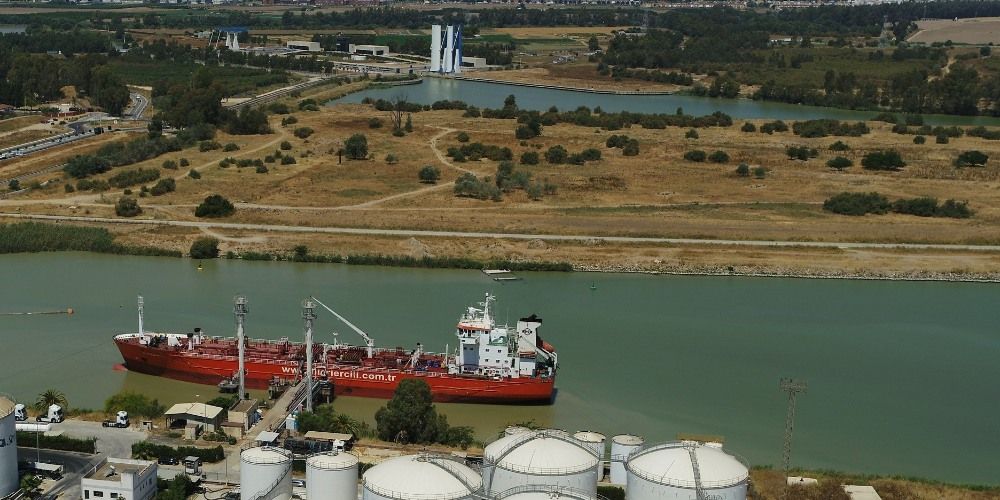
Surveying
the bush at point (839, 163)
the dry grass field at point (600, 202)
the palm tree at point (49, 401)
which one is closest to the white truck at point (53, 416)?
A: the palm tree at point (49, 401)

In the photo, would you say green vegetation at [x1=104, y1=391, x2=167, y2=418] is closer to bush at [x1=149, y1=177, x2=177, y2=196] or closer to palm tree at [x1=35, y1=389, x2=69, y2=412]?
palm tree at [x1=35, y1=389, x2=69, y2=412]

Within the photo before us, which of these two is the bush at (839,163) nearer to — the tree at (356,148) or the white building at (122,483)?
the tree at (356,148)

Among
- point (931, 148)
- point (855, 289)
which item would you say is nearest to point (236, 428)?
point (855, 289)

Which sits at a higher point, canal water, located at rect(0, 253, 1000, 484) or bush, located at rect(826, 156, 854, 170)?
bush, located at rect(826, 156, 854, 170)

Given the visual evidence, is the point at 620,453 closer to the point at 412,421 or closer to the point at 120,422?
the point at 412,421

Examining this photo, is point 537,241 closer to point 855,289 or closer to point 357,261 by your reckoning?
point 357,261

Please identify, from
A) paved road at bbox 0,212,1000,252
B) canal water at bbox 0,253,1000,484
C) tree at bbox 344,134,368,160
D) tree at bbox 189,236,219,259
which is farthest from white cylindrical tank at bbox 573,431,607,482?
tree at bbox 344,134,368,160
